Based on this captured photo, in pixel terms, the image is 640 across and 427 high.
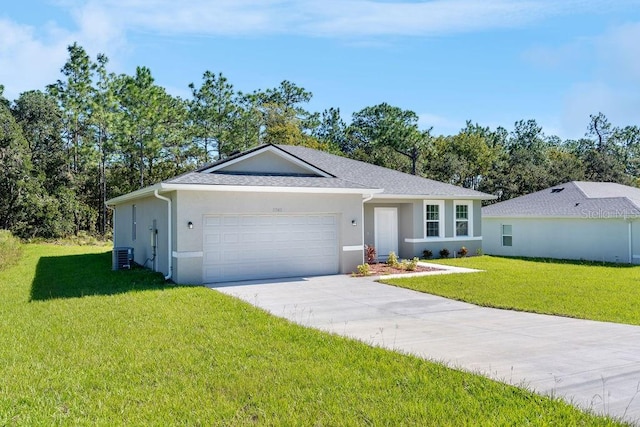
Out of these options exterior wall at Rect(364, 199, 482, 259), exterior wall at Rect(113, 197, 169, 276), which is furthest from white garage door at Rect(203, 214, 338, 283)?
exterior wall at Rect(364, 199, 482, 259)

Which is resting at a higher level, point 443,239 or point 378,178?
point 378,178

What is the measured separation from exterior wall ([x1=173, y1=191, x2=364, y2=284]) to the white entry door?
4448 mm

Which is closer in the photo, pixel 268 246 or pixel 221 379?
pixel 221 379

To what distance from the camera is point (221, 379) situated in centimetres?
Answer: 530

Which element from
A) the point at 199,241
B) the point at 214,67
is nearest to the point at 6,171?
the point at 214,67

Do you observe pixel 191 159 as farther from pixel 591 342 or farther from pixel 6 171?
pixel 591 342

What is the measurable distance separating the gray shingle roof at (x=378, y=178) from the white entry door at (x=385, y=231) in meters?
1.13

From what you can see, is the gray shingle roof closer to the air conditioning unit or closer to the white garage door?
the white garage door

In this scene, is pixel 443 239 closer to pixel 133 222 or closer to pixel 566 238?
pixel 566 238

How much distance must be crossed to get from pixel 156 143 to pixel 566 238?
87.2ft

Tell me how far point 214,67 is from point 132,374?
34.7 m

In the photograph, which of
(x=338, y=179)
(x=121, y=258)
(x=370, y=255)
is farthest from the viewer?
(x=370, y=255)

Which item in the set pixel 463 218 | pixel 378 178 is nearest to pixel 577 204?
pixel 463 218

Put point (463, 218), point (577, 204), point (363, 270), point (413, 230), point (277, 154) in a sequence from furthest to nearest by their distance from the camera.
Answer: point (577, 204)
point (463, 218)
point (413, 230)
point (277, 154)
point (363, 270)
